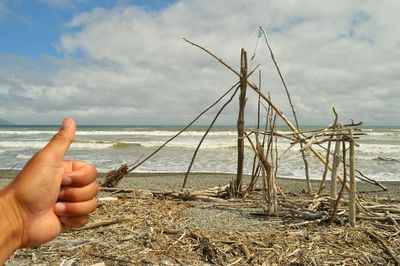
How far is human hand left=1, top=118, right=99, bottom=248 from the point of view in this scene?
1.62 metres

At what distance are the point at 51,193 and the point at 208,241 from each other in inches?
94.4

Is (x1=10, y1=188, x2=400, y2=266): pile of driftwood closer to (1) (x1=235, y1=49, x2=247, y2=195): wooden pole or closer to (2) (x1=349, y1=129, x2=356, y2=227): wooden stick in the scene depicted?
(2) (x1=349, y1=129, x2=356, y2=227): wooden stick

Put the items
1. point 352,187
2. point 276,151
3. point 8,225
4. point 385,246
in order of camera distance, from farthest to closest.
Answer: point 276,151, point 352,187, point 385,246, point 8,225

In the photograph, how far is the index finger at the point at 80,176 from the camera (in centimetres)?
169

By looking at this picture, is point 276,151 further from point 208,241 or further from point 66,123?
point 66,123

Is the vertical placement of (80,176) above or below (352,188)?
above

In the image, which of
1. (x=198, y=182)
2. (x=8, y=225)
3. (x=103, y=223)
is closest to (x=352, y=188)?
(x=103, y=223)

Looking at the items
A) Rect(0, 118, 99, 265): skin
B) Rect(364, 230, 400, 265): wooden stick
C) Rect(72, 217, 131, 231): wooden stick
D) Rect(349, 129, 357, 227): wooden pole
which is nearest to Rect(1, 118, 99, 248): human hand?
Rect(0, 118, 99, 265): skin

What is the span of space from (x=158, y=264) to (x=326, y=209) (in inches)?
101

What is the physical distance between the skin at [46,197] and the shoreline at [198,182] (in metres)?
7.46

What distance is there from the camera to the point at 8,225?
160cm

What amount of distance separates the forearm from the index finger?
229 millimetres

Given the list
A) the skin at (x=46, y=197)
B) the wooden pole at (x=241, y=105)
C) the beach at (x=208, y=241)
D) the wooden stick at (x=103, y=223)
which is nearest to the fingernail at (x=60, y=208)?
the skin at (x=46, y=197)

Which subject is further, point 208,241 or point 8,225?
point 208,241
